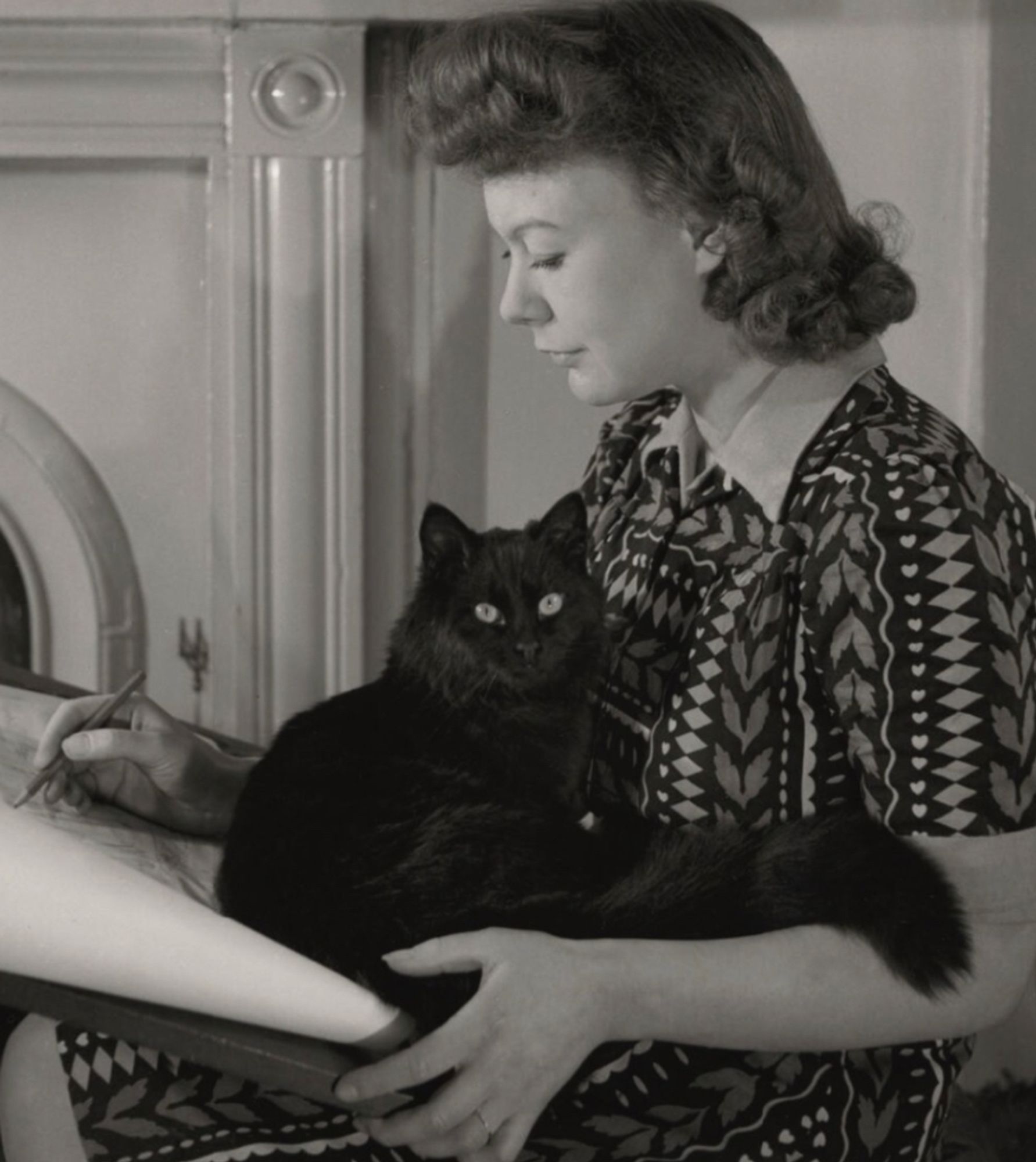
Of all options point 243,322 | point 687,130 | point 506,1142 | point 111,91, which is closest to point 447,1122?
point 506,1142

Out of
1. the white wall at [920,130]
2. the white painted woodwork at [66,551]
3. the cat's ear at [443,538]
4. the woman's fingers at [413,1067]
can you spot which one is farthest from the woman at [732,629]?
the white painted woodwork at [66,551]

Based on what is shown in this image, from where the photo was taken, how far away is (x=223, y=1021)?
0.59 meters

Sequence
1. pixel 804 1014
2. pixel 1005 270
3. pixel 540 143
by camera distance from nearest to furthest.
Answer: pixel 804 1014, pixel 540 143, pixel 1005 270

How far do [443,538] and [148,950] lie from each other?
0.38 meters

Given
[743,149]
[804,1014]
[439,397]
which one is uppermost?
[743,149]

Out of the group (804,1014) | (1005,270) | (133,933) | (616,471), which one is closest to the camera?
(133,933)

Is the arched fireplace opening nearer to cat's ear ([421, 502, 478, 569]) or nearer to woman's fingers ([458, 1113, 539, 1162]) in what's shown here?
cat's ear ([421, 502, 478, 569])

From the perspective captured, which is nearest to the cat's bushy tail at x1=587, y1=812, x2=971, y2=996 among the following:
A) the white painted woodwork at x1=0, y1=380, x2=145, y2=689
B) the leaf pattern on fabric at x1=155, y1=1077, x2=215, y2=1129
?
the leaf pattern on fabric at x1=155, y1=1077, x2=215, y2=1129

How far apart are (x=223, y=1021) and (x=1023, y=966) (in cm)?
41

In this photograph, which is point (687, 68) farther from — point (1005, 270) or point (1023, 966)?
point (1005, 270)

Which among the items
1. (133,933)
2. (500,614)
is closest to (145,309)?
(500,614)

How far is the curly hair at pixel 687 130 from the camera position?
2.65 feet

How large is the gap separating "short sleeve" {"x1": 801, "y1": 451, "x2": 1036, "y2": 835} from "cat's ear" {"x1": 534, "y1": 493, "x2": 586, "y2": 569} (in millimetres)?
183

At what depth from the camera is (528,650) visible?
875mm
